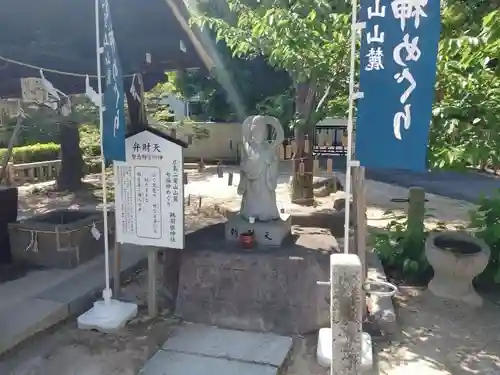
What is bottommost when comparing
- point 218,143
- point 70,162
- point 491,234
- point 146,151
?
point 491,234

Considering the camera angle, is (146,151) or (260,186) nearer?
(146,151)

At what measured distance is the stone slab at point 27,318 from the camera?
521 centimetres

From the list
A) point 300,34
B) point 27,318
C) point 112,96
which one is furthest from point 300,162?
point 27,318

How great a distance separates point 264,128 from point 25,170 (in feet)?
40.9

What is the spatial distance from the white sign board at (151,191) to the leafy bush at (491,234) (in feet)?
14.0

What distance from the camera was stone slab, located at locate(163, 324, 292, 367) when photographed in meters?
4.96

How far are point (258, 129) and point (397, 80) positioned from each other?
2134mm

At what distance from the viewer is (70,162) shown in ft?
46.8

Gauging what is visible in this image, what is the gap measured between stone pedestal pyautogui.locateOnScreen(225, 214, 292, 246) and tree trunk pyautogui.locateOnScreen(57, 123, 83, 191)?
9.29 metres

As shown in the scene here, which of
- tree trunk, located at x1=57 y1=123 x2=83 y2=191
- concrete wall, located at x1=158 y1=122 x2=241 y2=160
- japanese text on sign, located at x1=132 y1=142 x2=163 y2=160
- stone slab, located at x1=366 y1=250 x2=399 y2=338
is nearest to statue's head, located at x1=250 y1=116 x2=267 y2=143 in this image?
japanese text on sign, located at x1=132 y1=142 x2=163 y2=160

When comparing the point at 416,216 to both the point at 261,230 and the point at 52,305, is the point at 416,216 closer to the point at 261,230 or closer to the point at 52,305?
the point at 261,230

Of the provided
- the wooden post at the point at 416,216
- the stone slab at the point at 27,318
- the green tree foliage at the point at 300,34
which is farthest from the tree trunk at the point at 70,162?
the wooden post at the point at 416,216

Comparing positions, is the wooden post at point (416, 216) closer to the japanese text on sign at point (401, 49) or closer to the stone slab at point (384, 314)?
the stone slab at point (384, 314)

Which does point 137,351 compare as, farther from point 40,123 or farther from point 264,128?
point 40,123
